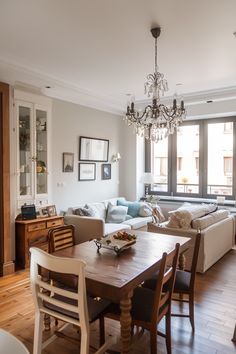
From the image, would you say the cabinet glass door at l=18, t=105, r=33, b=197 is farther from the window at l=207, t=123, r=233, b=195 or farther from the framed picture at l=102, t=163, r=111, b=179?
the window at l=207, t=123, r=233, b=195

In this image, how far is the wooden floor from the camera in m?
2.36

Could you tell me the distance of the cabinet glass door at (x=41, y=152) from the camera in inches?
186

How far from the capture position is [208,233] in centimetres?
392

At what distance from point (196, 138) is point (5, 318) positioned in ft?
17.9

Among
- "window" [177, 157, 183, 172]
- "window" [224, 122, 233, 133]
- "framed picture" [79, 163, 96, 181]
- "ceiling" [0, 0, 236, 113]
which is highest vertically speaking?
"ceiling" [0, 0, 236, 113]

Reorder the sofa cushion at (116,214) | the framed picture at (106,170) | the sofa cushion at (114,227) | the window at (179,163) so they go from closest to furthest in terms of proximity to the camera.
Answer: the sofa cushion at (114,227)
the sofa cushion at (116,214)
the framed picture at (106,170)
the window at (179,163)

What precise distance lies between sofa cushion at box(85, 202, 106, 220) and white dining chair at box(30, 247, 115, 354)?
3.12 meters

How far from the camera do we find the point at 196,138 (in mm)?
6738

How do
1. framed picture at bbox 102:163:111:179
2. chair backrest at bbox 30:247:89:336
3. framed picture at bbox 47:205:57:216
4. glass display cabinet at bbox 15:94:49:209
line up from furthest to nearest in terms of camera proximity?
framed picture at bbox 102:163:111:179
framed picture at bbox 47:205:57:216
glass display cabinet at bbox 15:94:49:209
chair backrest at bbox 30:247:89:336

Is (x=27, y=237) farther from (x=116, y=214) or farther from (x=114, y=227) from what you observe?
(x=116, y=214)

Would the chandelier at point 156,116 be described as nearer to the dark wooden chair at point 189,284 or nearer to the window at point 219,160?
the dark wooden chair at point 189,284

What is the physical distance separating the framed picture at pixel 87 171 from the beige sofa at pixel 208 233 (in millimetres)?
2216

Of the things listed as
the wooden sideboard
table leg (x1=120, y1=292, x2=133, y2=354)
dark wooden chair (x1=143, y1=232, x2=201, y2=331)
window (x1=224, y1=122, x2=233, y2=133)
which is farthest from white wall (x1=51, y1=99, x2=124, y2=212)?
table leg (x1=120, y1=292, x2=133, y2=354)

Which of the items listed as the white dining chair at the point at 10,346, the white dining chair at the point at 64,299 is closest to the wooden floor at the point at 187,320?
the white dining chair at the point at 64,299
